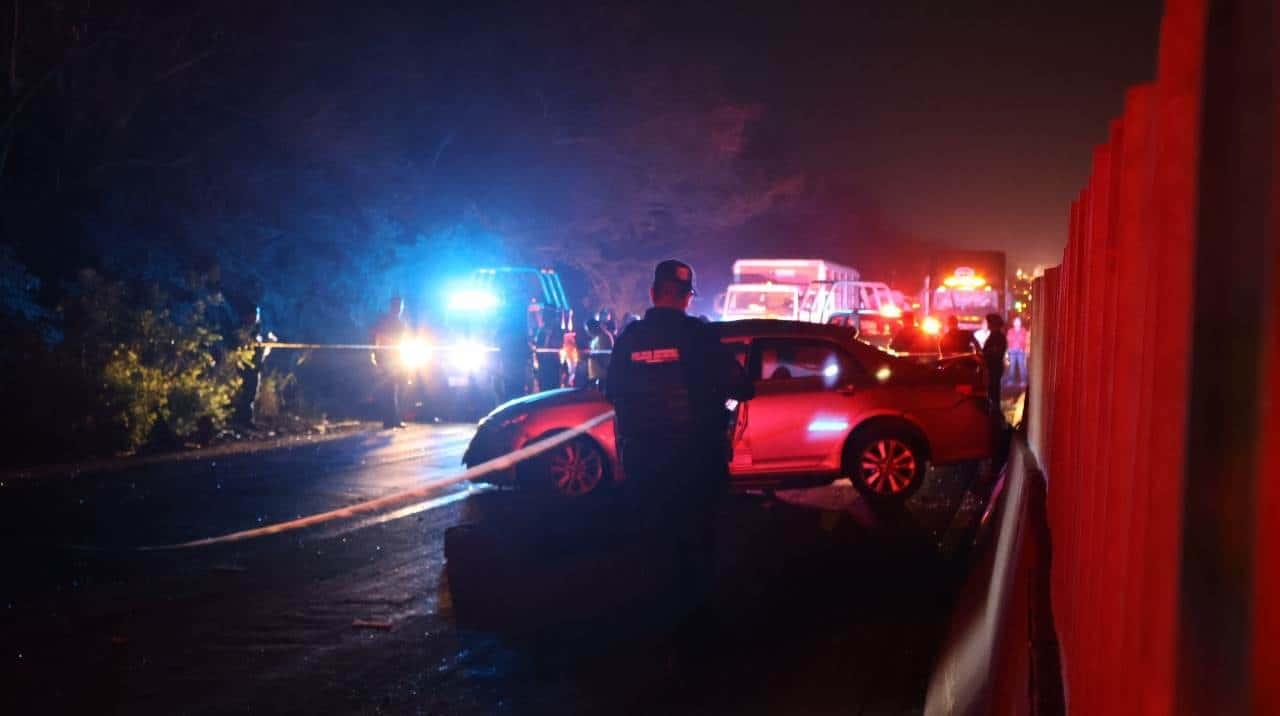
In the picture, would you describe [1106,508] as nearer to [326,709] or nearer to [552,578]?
[326,709]

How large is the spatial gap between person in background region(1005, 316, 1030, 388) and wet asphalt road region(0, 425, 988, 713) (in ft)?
65.1

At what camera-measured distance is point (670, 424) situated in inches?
225

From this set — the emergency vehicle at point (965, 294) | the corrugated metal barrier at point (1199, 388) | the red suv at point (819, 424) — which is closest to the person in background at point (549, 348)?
the red suv at point (819, 424)

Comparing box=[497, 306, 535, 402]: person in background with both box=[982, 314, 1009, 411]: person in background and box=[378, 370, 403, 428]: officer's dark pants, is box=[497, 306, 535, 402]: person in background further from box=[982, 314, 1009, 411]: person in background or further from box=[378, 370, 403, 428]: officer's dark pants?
box=[982, 314, 1009, 411]: person in background

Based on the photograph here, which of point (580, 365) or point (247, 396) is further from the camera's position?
point (580, 365)

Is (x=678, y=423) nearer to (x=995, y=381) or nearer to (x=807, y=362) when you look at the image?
(x=807, y=362)

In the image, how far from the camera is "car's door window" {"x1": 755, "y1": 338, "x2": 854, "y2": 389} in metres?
11.5

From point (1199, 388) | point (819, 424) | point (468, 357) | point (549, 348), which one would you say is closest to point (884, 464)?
point (819, 424)

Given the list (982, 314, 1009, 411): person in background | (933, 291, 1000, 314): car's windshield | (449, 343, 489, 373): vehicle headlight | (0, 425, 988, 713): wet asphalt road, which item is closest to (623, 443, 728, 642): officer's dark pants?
(0, 425, 988, 713): wet asphalt road

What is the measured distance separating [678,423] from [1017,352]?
2748 centimetres

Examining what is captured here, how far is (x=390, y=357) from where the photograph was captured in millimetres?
19938

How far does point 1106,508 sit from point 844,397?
8.98 metres

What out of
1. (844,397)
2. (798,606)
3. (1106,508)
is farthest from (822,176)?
(1106,508)

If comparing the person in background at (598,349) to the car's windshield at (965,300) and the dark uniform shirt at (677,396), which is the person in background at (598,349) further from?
the car's windshield at (965,300)
